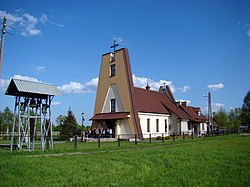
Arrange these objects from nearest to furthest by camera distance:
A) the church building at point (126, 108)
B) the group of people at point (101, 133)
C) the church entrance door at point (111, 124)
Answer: the group of people at point (101, 133)
the church building at point (126, 108)
the church entrance door at point (111, 124)

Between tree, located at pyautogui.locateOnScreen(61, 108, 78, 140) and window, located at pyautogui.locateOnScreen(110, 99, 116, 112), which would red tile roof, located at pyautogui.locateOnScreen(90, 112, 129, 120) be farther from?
tree, located at pyautogui.locateOnScreen(61, 108, 78, 140)

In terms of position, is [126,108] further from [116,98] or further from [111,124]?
[111,124]

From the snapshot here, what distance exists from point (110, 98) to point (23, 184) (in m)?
27.1

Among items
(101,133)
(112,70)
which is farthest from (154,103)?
(101,133)

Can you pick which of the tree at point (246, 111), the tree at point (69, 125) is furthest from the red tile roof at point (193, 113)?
the tree at point (246, 111)

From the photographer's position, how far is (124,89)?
32.2 m

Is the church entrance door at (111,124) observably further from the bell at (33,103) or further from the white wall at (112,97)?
the bell at (33,103)

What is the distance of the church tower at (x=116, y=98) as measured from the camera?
31203 millimetres

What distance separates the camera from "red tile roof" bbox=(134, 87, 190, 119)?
113ft

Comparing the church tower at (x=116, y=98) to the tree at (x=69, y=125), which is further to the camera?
the tree at (x=69, y=125)

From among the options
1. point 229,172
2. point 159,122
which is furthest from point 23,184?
point 159,122

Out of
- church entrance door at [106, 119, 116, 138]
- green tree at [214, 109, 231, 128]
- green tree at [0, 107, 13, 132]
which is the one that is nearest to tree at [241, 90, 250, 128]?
green tree at [214, 109, 231, 128]

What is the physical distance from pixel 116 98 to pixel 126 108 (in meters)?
2.40

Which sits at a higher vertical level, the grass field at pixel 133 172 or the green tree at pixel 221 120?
the green tree at pixel 221 120
